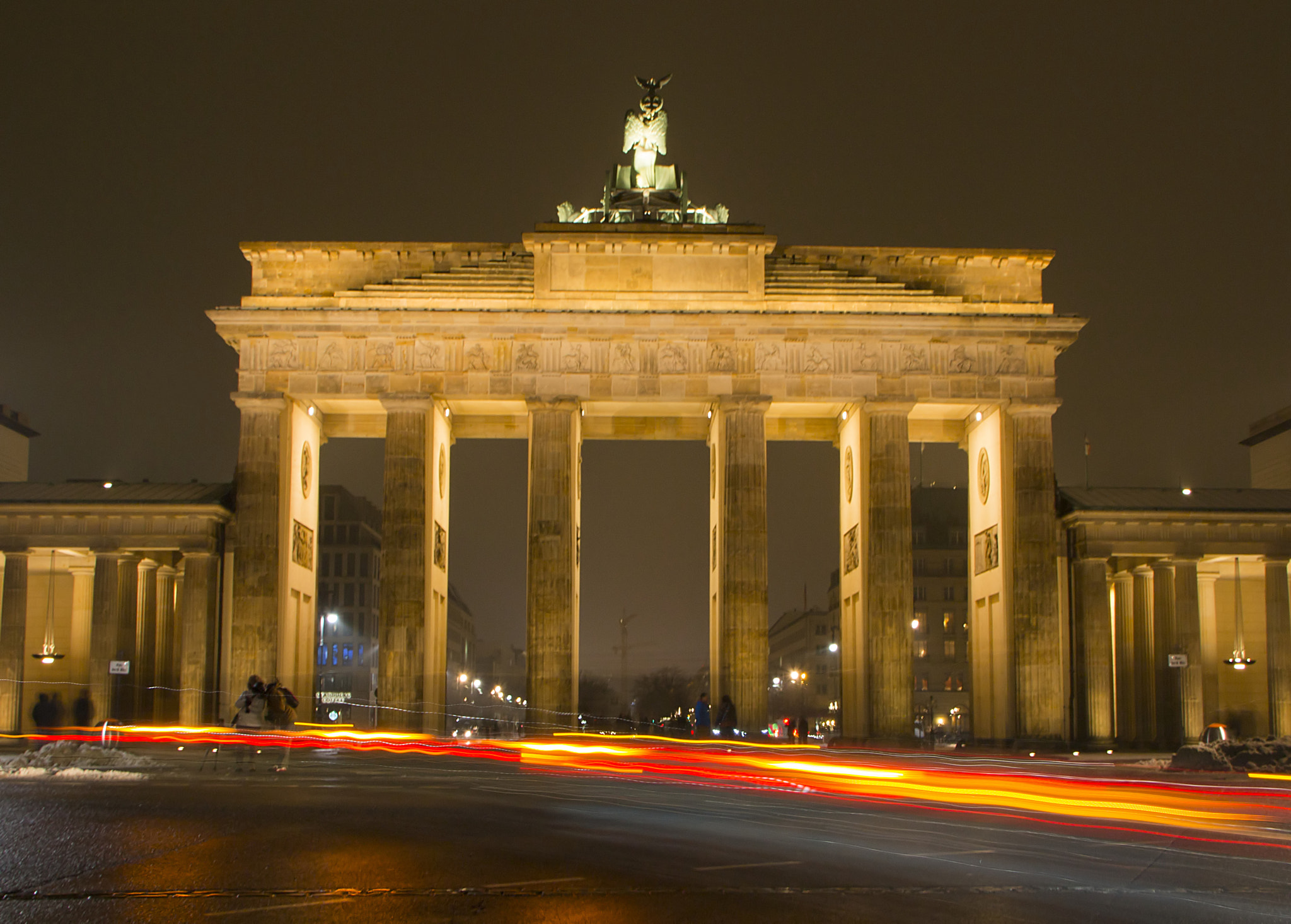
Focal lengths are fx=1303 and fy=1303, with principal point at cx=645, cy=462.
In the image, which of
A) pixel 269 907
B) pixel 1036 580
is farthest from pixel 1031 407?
pixel 269 907

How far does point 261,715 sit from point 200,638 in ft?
66.9

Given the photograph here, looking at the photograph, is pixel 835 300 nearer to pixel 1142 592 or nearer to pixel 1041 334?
pixel 1041 334

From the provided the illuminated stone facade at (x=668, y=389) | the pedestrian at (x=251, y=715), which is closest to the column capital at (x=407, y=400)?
the illuminated stone facade at (x=668, y=389)

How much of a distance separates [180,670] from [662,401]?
60.5 ft

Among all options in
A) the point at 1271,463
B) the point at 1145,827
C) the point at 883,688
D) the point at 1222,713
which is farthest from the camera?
the point at 1271,463

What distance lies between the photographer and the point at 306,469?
46438 millimetres

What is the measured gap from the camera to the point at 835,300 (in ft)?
148

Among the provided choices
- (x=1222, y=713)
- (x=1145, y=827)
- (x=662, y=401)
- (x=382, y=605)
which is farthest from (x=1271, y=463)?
(x=1145, y=827)

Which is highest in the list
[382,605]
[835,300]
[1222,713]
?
[835,300]

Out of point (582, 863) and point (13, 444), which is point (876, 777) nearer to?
point (582, 863)

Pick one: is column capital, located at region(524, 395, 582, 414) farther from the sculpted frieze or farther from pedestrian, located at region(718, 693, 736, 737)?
pedestrian, located at region(718, 693, 736, 737)

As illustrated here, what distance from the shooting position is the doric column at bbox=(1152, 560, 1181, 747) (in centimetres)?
4203

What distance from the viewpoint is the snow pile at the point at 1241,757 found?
25375 mm

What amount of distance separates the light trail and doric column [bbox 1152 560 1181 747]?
13.6 m
